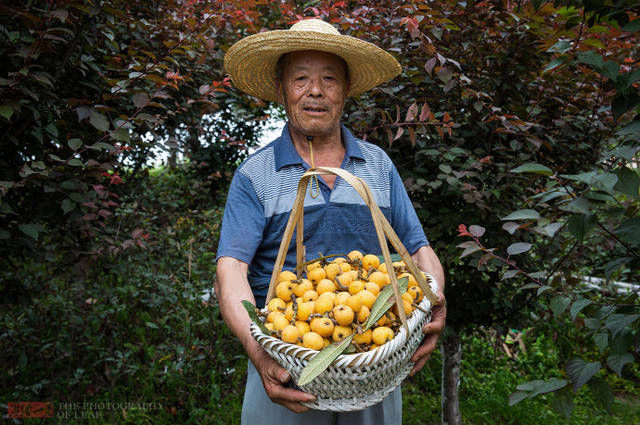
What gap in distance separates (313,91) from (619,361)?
137 centimetres

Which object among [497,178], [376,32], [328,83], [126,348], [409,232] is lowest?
[126,348]

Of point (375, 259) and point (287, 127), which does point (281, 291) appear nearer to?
point (375, 259)

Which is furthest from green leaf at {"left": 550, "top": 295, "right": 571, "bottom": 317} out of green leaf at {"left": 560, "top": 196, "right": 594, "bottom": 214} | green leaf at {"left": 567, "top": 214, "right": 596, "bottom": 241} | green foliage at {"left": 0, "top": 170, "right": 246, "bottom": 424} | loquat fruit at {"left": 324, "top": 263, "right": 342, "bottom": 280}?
green foliage at {"left": 0, "top": 170, "right": 246, "bottom": 424}

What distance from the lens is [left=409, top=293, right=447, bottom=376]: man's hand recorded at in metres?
1.44

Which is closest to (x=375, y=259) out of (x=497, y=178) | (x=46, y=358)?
(x=497, y=178)

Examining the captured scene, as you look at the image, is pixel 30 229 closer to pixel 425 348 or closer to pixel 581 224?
pixel 425 348

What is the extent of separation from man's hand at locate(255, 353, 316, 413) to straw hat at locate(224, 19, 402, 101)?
1.15 metres

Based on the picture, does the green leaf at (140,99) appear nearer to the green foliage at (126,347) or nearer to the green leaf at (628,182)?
the green foliage at (126,347)

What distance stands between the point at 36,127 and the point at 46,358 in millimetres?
2098

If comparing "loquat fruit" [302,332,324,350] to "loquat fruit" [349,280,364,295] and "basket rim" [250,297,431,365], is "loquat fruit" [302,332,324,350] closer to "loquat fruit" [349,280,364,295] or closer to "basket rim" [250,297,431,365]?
"basket rim" [250,297,431,365]

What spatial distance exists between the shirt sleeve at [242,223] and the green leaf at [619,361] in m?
1.22

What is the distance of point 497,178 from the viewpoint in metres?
2.18

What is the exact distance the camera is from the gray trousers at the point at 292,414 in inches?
64.0

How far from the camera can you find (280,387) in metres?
1.28
